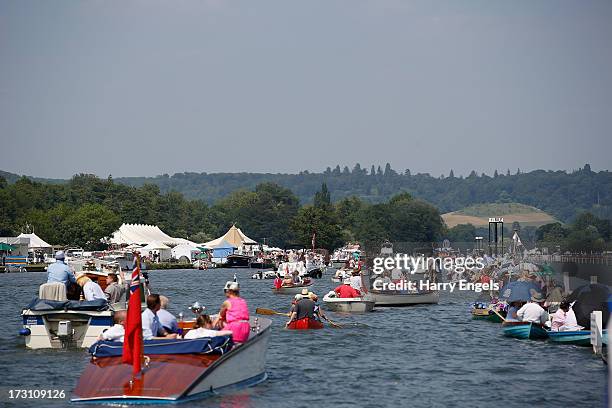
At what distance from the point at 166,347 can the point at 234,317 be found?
9.24 ft

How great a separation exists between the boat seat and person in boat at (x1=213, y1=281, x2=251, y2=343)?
31.5 ft

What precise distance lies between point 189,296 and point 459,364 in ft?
145

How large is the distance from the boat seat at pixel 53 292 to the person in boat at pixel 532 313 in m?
17.5

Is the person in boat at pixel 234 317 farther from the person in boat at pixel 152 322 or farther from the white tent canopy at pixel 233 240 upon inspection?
the white tent canopy at pixel 233 240

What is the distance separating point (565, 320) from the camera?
126 feet

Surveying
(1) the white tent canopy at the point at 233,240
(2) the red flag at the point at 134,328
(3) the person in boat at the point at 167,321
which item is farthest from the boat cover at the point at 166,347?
(1) the white tent canopy at the point at 233,240

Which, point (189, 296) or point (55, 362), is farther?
point (189, 296)

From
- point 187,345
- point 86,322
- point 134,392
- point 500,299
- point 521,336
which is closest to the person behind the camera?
point 134,392

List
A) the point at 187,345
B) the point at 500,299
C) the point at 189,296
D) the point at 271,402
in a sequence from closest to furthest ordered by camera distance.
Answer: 1. the point at 187,345
2. the point at 271,402
3. the point at 500,299
4. the point at 189,296

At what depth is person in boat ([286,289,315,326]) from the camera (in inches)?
1742

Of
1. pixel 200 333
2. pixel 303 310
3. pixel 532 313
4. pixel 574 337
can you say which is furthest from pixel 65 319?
pixel 532 313

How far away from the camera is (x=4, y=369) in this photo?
31.2 m

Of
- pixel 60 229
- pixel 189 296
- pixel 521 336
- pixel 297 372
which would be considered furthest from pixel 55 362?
pixel 60 229

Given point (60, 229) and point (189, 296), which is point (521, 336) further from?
point (60, 229)
